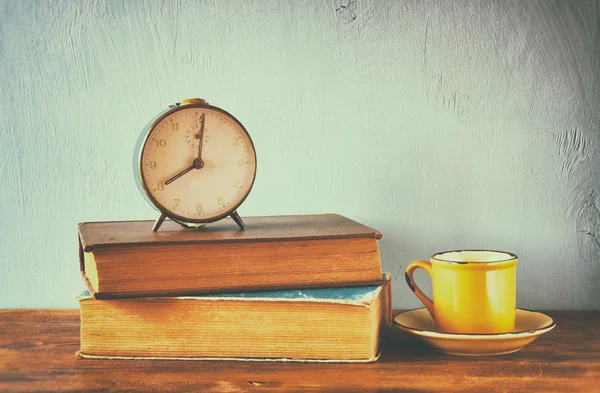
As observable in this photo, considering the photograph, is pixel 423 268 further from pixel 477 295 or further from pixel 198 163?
pixel 198 163

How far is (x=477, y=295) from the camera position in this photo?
3.02ft

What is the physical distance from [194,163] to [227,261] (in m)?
0.17

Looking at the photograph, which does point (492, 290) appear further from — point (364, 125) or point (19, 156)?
point (19, 156)

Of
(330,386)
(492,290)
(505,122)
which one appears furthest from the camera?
(505,122)

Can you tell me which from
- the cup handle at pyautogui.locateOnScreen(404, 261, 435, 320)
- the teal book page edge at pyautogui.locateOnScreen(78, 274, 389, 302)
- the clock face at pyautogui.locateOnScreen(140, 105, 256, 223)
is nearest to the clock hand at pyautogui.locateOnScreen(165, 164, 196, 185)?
the clock face at pyautogui.locateOnScreen(140, 105, 256, 223)

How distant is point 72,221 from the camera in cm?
124

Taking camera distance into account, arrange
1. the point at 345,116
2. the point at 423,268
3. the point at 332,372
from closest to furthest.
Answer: the point at 332,372, the point at 423,268, the point at 345,116

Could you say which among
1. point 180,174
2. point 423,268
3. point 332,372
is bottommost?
point 332,372

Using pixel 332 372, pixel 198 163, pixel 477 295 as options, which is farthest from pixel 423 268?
pixel 198 163

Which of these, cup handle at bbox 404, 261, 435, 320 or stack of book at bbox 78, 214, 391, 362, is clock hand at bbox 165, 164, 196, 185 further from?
cup handle at bbox 404, 261, 435, 320

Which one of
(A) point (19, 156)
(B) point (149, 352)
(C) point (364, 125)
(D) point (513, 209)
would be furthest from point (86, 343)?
(D) point (513, 209)

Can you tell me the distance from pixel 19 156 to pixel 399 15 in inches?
27.4

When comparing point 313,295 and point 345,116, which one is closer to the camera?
point 313,295

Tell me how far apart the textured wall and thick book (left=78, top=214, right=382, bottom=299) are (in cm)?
27
